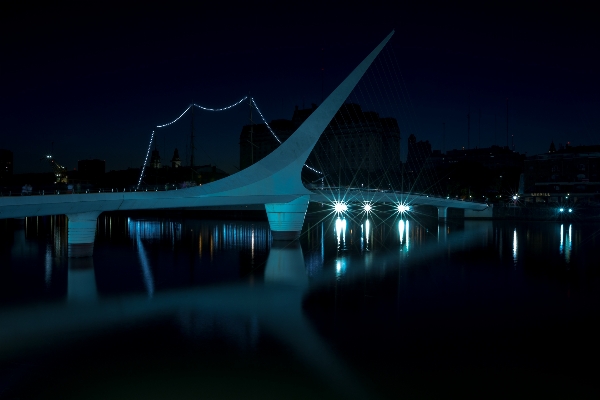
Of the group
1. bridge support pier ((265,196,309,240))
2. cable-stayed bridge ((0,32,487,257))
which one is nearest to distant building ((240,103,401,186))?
cable-stayed bridge ((0,32,487,257))

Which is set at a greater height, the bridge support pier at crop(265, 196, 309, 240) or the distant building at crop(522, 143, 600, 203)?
the distant building at crop(522, 143, 600, 203)

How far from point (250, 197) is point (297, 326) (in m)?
11.6

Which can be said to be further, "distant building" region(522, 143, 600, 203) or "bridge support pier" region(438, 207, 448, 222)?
"distant building" region(522, 143, 600, 203)

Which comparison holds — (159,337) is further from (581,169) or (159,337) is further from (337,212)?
(581,169)

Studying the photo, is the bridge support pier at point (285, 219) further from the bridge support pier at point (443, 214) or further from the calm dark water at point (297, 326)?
the bridge support pier at point (443, 214)

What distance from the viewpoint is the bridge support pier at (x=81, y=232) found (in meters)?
18.3

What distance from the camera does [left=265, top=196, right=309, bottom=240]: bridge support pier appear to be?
83.6ft

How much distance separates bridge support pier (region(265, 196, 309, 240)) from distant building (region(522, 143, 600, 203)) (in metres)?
34.9

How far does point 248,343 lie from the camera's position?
9.23 m

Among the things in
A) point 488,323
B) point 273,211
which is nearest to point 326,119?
point 273,211

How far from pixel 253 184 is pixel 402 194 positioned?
661 inches

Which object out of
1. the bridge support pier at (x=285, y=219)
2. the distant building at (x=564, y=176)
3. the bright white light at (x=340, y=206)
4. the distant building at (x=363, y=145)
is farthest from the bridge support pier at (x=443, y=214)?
the bridge support pier at (x=285, y=219)

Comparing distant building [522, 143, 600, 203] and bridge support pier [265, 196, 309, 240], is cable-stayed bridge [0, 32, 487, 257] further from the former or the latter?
distant building [522, 143, 600, 203]

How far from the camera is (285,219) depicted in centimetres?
2600
